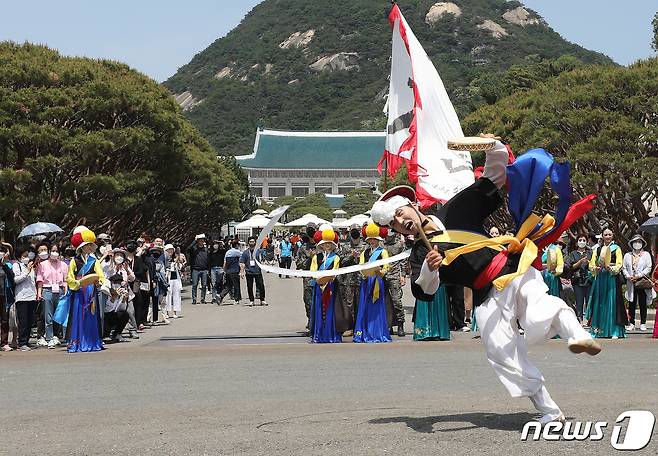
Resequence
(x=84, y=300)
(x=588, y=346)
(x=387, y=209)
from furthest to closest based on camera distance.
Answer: (x=84, y=300)
(x=387, y=209)
(x=588, y=346)

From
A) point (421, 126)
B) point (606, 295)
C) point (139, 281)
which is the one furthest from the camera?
point (139, 281)

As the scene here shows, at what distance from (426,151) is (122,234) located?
26.2m

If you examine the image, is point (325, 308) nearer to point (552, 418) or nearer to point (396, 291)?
point (396, 291)

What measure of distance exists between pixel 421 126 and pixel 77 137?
42.1ft

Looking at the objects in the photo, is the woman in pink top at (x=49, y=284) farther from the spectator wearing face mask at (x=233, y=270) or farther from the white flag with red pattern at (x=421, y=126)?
the spectator wearing face mask at (x=233, y=270)

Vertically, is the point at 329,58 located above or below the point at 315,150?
above

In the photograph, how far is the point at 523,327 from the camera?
7.14 m

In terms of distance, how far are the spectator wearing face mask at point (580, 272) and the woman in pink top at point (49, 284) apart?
8990 mm

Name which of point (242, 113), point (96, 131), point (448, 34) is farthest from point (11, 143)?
point (448, 34)

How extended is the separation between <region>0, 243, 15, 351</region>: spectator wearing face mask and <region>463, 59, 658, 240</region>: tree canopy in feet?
52.3

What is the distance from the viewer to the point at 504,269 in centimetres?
729

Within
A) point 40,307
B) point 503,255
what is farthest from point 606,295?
point 40,307

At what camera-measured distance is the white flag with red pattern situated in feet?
43.8

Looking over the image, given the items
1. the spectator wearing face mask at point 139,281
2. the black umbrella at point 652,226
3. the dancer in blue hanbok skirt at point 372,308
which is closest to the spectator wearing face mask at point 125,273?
the spectator wearing face mask at point 139,281
